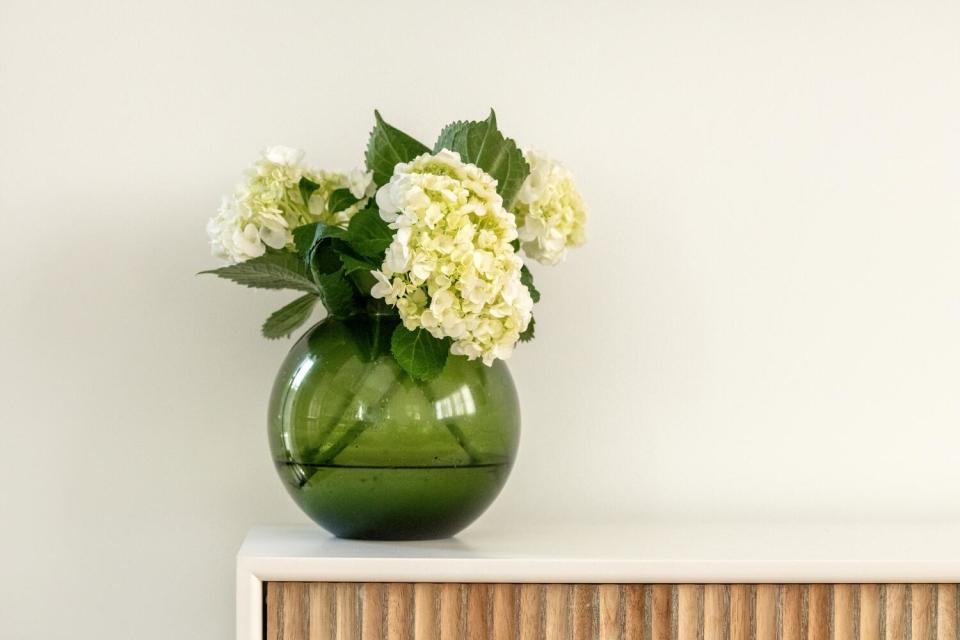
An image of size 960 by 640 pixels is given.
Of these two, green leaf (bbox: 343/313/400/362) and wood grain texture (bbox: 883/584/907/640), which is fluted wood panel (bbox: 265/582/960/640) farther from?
green leaf (bbox: 343/313/400/362)

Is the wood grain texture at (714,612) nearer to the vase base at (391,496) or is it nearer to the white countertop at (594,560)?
the white countertop at (594,560)

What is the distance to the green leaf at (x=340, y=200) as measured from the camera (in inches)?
45.9

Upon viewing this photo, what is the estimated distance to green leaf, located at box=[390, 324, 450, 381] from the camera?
1.08 metres

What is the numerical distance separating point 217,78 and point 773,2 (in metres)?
0.72

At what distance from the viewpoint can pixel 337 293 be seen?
1116mm

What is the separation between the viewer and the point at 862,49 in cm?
144

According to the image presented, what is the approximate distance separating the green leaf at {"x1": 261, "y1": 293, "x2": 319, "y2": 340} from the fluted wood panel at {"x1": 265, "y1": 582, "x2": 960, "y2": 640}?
1.03 feet

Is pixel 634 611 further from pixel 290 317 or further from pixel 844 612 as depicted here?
pixel 290 317

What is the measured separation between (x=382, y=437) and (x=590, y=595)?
252 millimetres

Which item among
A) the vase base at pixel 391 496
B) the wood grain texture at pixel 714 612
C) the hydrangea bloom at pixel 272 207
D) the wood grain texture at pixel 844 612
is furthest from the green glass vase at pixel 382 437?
the wood grain texture at pixel 844 612

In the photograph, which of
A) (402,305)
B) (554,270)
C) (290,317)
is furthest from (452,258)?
(554,270)

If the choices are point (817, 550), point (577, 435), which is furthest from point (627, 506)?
point (817, 550)

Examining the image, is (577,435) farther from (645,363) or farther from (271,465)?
(271,465)

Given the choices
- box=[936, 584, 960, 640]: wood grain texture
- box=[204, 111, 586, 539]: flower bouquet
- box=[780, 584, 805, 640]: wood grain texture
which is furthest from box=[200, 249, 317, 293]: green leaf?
box=[936, 584, 960, 640]: wood grain texture
